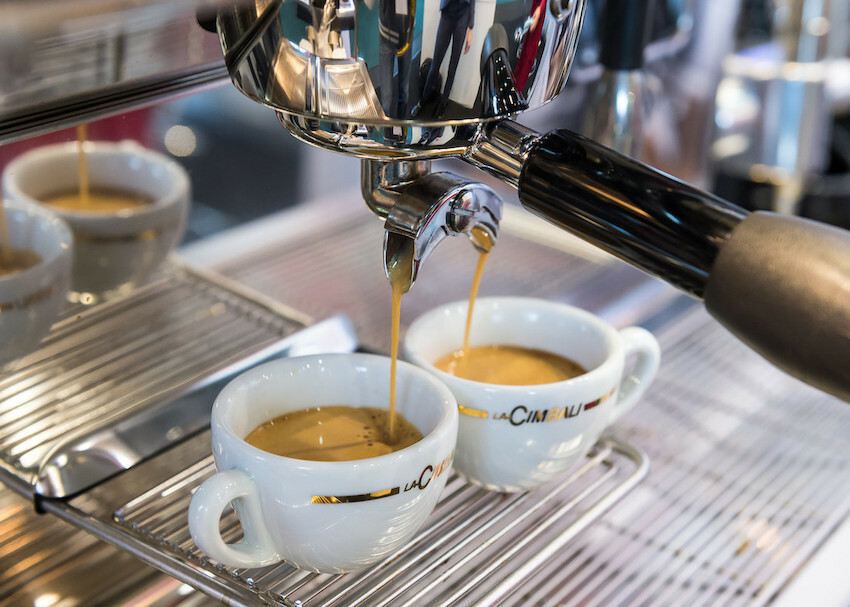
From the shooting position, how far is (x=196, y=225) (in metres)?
0.50

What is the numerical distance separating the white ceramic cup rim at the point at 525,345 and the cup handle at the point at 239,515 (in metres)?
0.10

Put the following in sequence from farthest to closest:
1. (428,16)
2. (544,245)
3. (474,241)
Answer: (544,245) → (474,241) → (428,16)

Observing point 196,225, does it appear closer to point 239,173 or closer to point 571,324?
point 239,173

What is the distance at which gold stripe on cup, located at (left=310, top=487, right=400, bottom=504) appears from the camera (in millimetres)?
319

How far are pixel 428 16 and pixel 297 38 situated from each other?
0.12 feet

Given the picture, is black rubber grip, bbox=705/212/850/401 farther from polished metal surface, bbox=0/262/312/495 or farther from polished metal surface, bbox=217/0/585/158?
polished metal surface, bbox=0/262/312/495

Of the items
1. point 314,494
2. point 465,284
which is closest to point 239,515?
point 314,494

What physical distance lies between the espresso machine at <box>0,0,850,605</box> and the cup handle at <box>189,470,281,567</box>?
1 cm

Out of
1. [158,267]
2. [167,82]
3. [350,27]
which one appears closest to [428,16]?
[350,27]

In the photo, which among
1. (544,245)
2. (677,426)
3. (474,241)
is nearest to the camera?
(474,241)

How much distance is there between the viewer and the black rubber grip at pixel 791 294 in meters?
0.25

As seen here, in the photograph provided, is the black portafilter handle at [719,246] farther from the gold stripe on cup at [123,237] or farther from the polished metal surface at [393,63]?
the gold stripe on cup at [123,237]

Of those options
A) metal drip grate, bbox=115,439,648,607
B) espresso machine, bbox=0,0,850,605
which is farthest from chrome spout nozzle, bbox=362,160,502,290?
metal drip grate, bbox=115,439,648,607

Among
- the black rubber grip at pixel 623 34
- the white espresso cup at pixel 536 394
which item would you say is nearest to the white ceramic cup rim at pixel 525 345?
the white espresso cup at pixel 536 394
